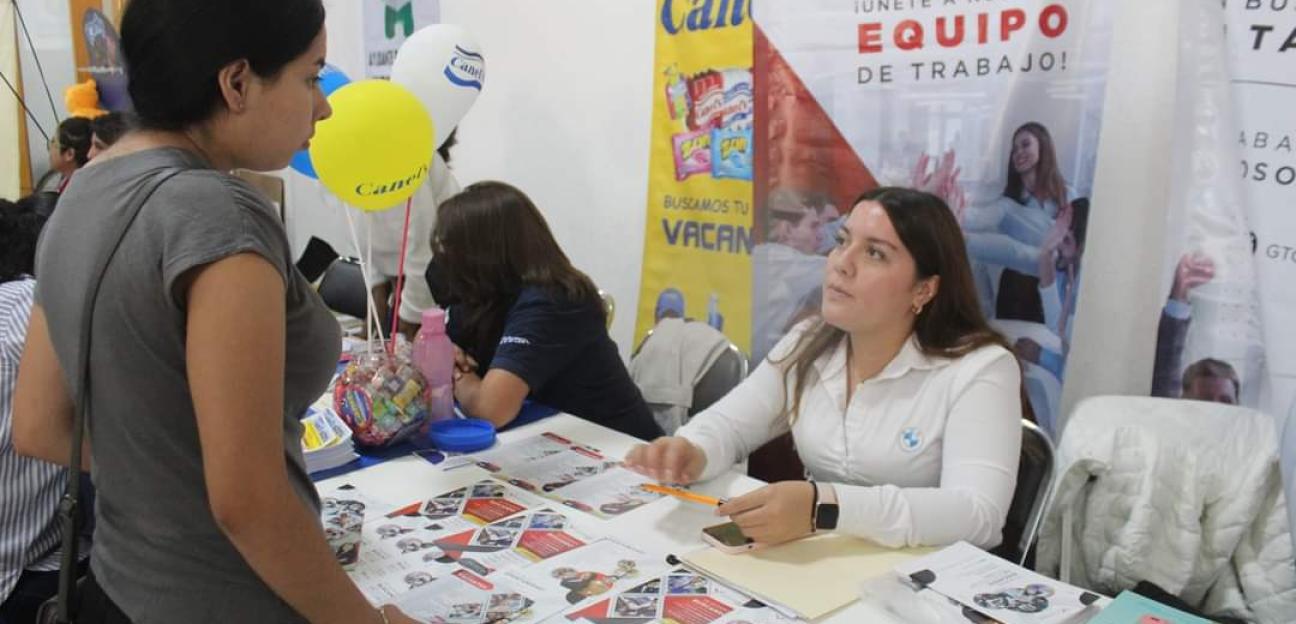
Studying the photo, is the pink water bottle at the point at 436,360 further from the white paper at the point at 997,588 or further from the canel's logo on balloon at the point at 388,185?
the white paper at the point at 997,588

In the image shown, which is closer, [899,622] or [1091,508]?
[899,622]

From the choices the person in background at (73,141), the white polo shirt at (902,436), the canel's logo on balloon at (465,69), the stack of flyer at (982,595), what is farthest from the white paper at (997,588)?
the person in background at (73,141)

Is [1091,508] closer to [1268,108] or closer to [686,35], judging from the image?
[1268,108]

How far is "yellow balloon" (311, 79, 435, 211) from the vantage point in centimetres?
157

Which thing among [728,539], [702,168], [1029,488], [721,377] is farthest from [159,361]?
[702,168]

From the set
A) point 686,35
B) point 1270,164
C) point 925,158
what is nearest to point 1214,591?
point 1270,164

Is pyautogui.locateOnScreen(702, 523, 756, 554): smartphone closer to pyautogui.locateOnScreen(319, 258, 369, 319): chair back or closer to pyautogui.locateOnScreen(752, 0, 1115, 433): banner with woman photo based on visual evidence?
pyautogui.locateOnScreen(752, 0, 1115, 433): banner with woman photo

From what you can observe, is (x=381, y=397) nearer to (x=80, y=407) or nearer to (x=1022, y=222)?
(x=80, y=407)

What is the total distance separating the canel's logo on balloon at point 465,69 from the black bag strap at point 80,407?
58.8 inches

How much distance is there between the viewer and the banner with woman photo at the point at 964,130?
203 cm

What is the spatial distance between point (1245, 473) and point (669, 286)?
5.83 ft

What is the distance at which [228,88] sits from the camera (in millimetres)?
793

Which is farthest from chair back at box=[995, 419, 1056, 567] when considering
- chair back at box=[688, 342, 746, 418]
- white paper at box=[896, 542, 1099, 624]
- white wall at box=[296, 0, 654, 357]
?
white wall at box=[296, 0, 654, 357]

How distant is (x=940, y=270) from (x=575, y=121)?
6.69 ft
